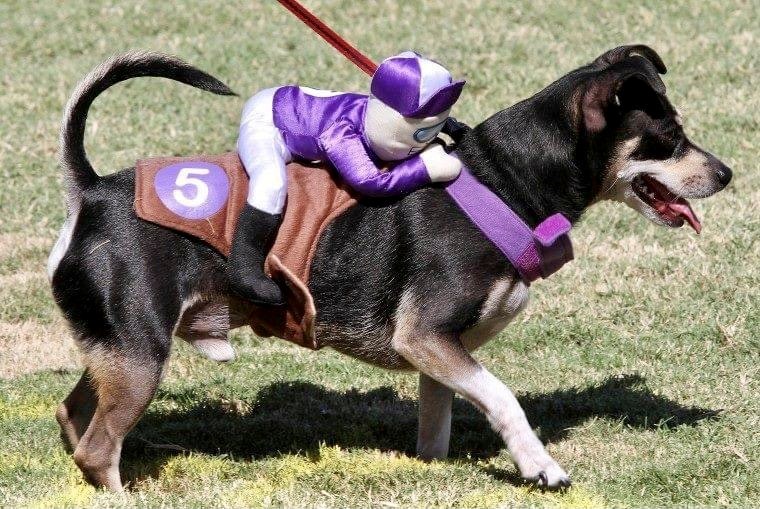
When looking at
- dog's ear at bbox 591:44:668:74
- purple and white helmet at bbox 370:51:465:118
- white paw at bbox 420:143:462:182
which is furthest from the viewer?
dog's ear at bbox 591:44:668:74

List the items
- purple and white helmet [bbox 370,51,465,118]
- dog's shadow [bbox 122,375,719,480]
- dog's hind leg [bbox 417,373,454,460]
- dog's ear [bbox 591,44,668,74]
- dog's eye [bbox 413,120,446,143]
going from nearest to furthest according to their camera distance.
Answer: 1. purple and white helmet [bbox 370,51,465,118]
2. dog's eye [bbox 413,120,446,143]
3. dog's ear [bbox 591,44,668,74]
4. dog's hind leg [bbox 417,373,454,460]
5. dog's shadow [bbox 122,375,719,480]

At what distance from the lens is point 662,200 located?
19.6 ft

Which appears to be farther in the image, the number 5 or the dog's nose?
the dog's nose

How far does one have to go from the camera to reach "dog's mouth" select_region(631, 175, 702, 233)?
19.4 feet

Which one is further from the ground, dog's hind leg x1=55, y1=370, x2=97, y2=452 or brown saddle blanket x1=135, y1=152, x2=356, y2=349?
brown saddle blanket x1=135, y1=152, x2=356, y2=349

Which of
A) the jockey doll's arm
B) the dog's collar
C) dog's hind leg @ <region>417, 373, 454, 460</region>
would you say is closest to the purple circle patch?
the jockey doll's arm

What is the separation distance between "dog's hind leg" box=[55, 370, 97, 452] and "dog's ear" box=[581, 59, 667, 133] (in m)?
2.97

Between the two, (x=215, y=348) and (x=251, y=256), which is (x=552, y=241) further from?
(x=215, y=348)

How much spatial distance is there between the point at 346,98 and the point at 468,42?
7.70m

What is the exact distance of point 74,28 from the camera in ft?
47.1

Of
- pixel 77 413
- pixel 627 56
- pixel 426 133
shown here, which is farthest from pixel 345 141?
pixel 77 413

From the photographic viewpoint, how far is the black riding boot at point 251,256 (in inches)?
219

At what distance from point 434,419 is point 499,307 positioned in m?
0.86

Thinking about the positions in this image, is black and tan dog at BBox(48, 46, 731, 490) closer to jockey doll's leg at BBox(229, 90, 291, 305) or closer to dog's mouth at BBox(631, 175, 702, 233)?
dog's mouth at BBox(631, 175, 702, 233)
